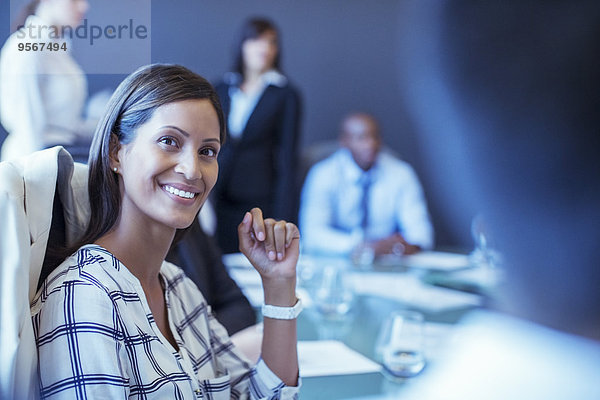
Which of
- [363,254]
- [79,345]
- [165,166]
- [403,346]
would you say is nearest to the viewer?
[79,345]

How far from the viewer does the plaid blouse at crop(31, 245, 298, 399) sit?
0.78 m

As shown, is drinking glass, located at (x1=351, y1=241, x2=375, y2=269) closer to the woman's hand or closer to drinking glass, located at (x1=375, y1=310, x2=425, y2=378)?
drinking glass, located at (x1=375, y1=310, x2=425, y2=378)

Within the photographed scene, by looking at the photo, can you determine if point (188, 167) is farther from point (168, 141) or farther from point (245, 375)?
point (245, 375)

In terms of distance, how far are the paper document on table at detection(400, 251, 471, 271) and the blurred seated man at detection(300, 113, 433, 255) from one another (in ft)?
1.45

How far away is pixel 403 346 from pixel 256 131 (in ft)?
7.64

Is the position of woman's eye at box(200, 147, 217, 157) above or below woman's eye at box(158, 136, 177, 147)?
below

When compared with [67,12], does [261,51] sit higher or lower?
higher

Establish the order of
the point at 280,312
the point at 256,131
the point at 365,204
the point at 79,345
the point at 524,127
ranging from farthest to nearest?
1. the point at 256,131
2. the point at 365,204
3. the point at 280,312
4. the point at 79,345
5. the point at 524,127

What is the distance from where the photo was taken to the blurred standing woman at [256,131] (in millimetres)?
3424

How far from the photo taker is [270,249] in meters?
1.17

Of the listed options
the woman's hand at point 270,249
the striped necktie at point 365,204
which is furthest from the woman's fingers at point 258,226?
the striped necktie at point 365,204

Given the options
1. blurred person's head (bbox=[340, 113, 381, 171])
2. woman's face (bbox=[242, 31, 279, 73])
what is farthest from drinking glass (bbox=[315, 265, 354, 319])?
woman's face (bbox=[242, 31, 279, 73])

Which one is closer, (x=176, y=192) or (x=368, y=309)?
(x=176, y=192)

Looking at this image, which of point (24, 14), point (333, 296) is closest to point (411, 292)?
point (333, 296)
